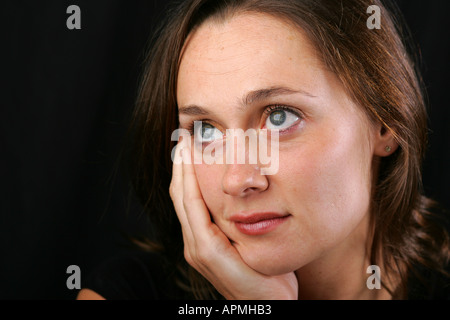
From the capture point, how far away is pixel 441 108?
2576mm

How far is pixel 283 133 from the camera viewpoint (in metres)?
1.68

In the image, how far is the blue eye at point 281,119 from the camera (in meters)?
1.69

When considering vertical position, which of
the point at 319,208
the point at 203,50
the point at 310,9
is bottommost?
the point at 319,208

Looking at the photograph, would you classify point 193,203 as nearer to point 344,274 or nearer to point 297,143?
point 297,143

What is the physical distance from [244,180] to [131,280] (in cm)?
87

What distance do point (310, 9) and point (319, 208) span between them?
663mm

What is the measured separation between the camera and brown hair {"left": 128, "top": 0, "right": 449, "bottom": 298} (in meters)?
1.75

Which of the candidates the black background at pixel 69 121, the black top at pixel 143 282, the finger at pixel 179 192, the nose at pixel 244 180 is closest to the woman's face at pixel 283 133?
the nose at pixel 244 180

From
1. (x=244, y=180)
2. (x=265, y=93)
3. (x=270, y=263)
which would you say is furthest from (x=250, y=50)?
(x=270, y=263)

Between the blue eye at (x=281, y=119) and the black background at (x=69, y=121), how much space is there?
935 millimetres

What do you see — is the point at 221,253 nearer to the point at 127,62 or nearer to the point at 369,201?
the point at 369,201
